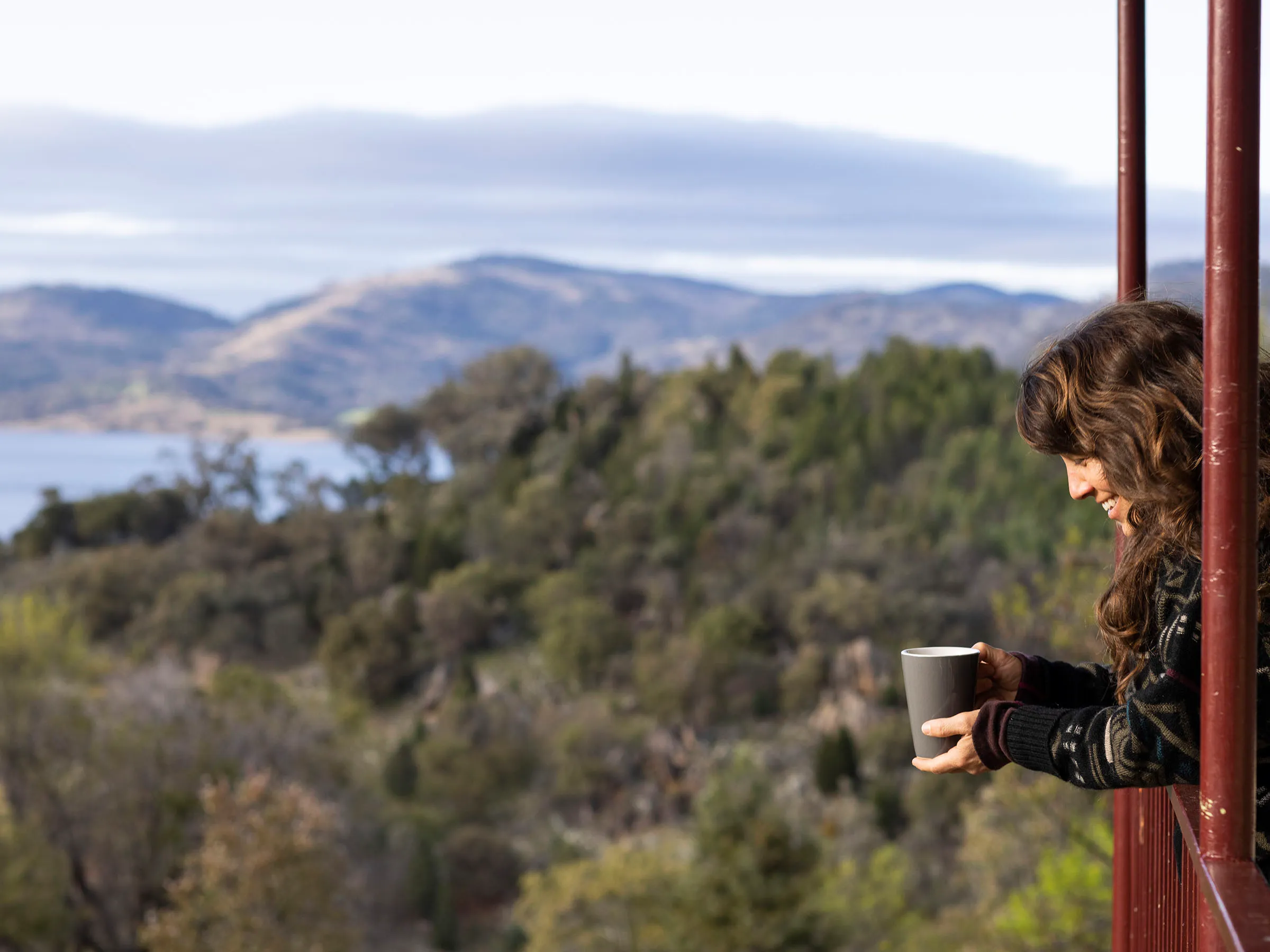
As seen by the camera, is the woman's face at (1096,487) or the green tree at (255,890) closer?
the woman's face at (1096,487)

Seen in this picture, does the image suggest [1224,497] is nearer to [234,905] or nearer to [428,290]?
[234,905]

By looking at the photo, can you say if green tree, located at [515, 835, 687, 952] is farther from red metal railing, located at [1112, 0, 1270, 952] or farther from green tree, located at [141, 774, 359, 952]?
red metal railing, located at [1112, 0, 1270, 952]

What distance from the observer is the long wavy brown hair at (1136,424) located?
1.36m

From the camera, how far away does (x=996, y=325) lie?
208ft

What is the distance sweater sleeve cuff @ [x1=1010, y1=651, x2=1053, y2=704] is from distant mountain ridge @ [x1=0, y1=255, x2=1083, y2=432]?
44206mm

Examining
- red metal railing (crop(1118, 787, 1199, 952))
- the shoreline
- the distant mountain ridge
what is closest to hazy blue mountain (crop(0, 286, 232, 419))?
the distant mountain ridge

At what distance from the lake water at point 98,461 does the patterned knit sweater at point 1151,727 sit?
42.4 metres

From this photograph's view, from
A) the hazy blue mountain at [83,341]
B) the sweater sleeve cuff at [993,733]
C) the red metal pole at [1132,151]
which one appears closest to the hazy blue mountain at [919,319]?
the hazy blue mountain at [83,341]

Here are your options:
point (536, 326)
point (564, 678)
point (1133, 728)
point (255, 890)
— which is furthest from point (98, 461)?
point (1133, 728)

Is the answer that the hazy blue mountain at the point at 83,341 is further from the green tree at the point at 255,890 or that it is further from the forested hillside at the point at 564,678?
the green tree at the point at 255,890

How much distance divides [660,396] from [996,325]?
2345 cm

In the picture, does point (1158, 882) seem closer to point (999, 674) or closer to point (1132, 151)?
point (999, 674)

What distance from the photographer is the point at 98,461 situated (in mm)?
53375

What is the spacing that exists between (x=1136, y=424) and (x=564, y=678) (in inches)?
1291
